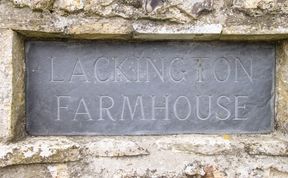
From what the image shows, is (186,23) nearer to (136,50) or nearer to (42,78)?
(136,50)

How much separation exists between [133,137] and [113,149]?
101 millimetres

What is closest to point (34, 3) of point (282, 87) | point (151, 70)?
point (151, 70)

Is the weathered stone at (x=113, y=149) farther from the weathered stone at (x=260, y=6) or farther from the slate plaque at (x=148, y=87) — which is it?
the weathered stone at (x=260, y=6)

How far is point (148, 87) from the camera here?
1462 millimetres

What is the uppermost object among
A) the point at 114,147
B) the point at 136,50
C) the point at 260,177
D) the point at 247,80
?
the point at 136,50

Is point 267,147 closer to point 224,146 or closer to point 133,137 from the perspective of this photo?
point 224,146

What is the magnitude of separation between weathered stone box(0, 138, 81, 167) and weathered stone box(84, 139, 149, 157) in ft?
0.16

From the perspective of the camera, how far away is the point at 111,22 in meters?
1.35

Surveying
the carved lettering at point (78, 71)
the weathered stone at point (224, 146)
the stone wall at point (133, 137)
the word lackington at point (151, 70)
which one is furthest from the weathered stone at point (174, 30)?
the weathered stone at point (224, 146)

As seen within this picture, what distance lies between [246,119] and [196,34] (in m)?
0.38

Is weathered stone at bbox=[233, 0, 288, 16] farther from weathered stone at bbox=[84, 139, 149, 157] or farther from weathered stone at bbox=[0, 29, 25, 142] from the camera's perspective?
weathered stone at bbox=[0, 29, 25, 142]

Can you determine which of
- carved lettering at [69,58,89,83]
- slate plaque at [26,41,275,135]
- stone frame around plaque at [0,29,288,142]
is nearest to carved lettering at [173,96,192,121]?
slate plaque at [26,41,275,135]

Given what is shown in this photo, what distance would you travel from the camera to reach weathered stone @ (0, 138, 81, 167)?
1.34 metres

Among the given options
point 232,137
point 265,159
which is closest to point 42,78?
point 232,137
